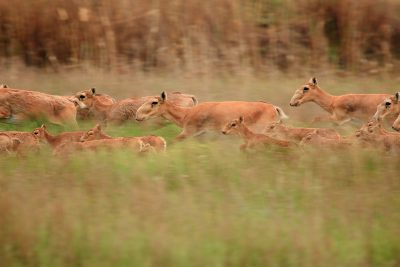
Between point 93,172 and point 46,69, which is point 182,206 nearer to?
point 93,172

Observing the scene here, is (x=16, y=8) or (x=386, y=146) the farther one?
(x=16, y=8)

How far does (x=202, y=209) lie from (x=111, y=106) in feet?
15.8

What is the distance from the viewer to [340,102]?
41.6 ft

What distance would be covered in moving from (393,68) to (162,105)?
4.37m

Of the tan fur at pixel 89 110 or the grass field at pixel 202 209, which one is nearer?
the grass field at pixel 202 209

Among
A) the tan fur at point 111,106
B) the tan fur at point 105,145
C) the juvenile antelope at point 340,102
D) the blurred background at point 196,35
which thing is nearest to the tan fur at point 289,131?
the juvenile antelope at point 340,102

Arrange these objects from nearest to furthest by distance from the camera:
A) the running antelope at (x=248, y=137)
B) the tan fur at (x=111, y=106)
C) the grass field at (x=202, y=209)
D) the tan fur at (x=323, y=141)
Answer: the grass field at (x=202, y=209) → the tan fur at (x=323, y=141) → the running antelope at (x=248, y=137) → the tan fur at (x=111, y=106)

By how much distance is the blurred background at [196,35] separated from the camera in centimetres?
1495

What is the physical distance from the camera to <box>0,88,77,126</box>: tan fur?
38.7ft

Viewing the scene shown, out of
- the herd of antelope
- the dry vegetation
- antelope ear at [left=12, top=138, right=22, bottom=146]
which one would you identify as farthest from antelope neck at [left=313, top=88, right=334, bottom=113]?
antelope ear at [left=12, top=138, right=22, bottom=146]

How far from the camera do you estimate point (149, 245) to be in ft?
23.5

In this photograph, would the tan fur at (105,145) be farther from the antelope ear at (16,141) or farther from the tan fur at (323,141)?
the tan fur at (323,141)

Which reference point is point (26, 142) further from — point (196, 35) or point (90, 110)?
point (196, 35)

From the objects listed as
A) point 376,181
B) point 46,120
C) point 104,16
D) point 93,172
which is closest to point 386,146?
point 376,181
